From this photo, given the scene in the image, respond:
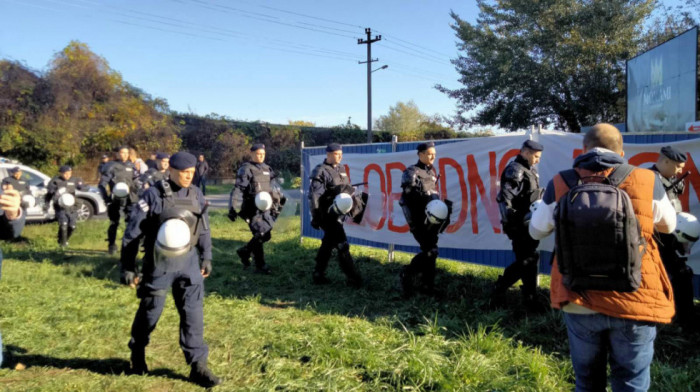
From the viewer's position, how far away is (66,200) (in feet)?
29.6

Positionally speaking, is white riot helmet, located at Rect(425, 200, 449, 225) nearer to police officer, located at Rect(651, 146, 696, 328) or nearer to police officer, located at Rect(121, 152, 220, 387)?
police officer, located at Rect(651, 146, 696, 328)

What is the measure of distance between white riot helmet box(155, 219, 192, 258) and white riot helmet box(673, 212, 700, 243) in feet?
13.3

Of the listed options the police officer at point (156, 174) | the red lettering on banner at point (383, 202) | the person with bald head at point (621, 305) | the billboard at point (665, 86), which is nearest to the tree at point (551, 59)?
the billboard at point (665, 86)

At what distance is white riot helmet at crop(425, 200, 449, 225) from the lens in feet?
17.0

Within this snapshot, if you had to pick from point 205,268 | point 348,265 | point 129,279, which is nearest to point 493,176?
point 348,265

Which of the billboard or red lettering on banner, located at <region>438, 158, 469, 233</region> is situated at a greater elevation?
the billboard

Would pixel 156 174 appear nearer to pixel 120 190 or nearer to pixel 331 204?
pixel 120 190

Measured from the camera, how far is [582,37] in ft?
72.1

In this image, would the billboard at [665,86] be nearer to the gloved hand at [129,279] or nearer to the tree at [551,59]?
the tree at [551,59]

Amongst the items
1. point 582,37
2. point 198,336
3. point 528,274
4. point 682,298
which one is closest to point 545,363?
point 528,274

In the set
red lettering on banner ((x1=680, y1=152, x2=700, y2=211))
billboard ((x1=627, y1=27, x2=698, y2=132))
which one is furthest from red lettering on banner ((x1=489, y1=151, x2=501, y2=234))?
billboard ((x1=627, y1=27, x2=698, y2=132))

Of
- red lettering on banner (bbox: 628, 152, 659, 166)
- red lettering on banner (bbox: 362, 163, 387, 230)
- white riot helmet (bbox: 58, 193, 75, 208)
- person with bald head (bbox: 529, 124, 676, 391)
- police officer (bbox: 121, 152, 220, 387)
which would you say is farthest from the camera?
white riot helmet (bbox: 58, 193, 75, 208)

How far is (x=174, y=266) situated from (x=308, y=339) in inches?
54.9

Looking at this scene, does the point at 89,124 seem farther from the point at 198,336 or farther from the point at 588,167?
the point at 588,167
